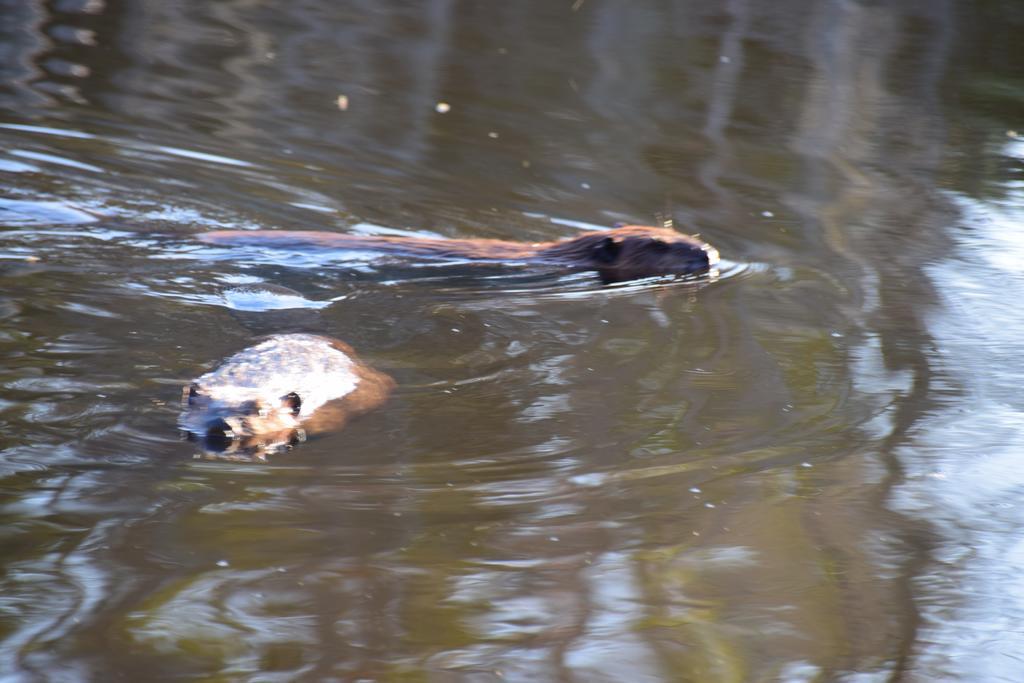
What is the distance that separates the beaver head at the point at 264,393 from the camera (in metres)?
4.79

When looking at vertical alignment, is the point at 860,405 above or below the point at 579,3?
below

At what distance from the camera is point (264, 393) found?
498 cm

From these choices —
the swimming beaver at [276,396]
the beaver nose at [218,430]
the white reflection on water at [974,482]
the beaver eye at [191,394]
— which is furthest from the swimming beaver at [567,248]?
the beaver nose at [218,430]

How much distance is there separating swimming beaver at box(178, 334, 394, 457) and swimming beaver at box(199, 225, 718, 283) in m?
1.74

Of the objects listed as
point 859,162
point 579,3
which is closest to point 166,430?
point 859,162

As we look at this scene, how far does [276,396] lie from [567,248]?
9.46 ft

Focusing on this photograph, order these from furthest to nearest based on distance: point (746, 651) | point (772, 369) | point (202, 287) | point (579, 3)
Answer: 1. point (579, 3)
2. point (202, 287)
3. point (772, 369)
4. point (746, 651)

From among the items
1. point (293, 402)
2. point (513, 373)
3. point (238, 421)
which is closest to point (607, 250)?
point (513, 373)

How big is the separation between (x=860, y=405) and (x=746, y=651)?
2082 millimetres

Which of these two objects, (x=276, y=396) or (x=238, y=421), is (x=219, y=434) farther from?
(x=276, y=396)

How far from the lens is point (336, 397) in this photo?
5160mm

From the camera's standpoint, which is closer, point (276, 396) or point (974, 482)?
point (974, 482)

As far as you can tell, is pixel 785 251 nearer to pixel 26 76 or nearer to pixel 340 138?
pixel 340 138

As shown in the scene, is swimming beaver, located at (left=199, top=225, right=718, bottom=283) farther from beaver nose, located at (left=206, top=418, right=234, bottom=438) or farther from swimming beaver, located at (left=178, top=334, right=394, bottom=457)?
beaver nose, located at (left=206, top=418, right=234, bottom=438)
